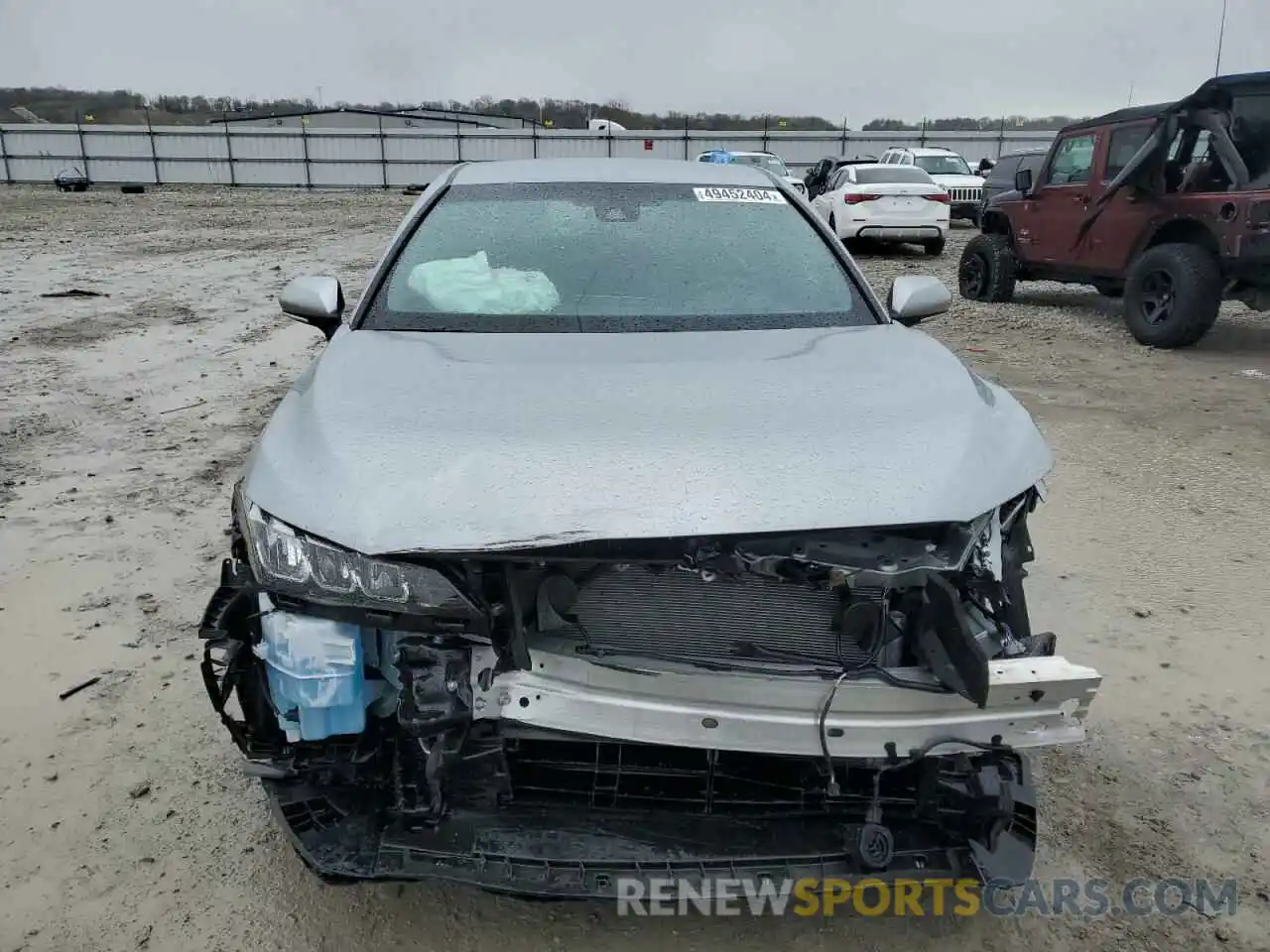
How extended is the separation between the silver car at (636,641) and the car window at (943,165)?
748 inches

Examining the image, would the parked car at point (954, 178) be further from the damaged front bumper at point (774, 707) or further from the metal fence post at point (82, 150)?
the metal fence post at point (82, 150)

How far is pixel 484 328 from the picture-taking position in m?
2.72

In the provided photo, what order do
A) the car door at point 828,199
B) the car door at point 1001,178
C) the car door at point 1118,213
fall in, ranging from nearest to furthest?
the car door at point 1118,213
the car door at point 828,199
the car door at point 1001,178

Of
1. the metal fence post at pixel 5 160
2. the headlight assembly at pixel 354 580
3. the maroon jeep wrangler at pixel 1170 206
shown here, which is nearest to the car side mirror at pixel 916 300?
the headlight assembly at pixel 354 580

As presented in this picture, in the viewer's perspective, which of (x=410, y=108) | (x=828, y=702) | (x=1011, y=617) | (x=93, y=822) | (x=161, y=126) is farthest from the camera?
(x=410, y=108)

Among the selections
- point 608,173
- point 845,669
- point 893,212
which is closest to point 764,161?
point 893,212

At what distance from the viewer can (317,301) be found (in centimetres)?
311

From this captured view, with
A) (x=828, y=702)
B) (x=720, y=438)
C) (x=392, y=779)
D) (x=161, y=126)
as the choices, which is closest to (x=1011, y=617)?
(x=828, y=702)

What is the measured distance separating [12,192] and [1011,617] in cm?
3549

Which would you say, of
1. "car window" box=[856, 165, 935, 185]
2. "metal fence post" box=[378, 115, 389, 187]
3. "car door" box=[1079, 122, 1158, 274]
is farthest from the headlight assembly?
"metal fence post" box=[378, 115, 389, 187]

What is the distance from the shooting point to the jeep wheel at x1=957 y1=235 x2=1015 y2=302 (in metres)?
10.2

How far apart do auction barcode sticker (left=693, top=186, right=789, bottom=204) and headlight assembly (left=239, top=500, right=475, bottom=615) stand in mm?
2122

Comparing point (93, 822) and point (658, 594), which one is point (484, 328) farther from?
point (93, 822)

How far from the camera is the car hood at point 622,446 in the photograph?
5.86 ft
